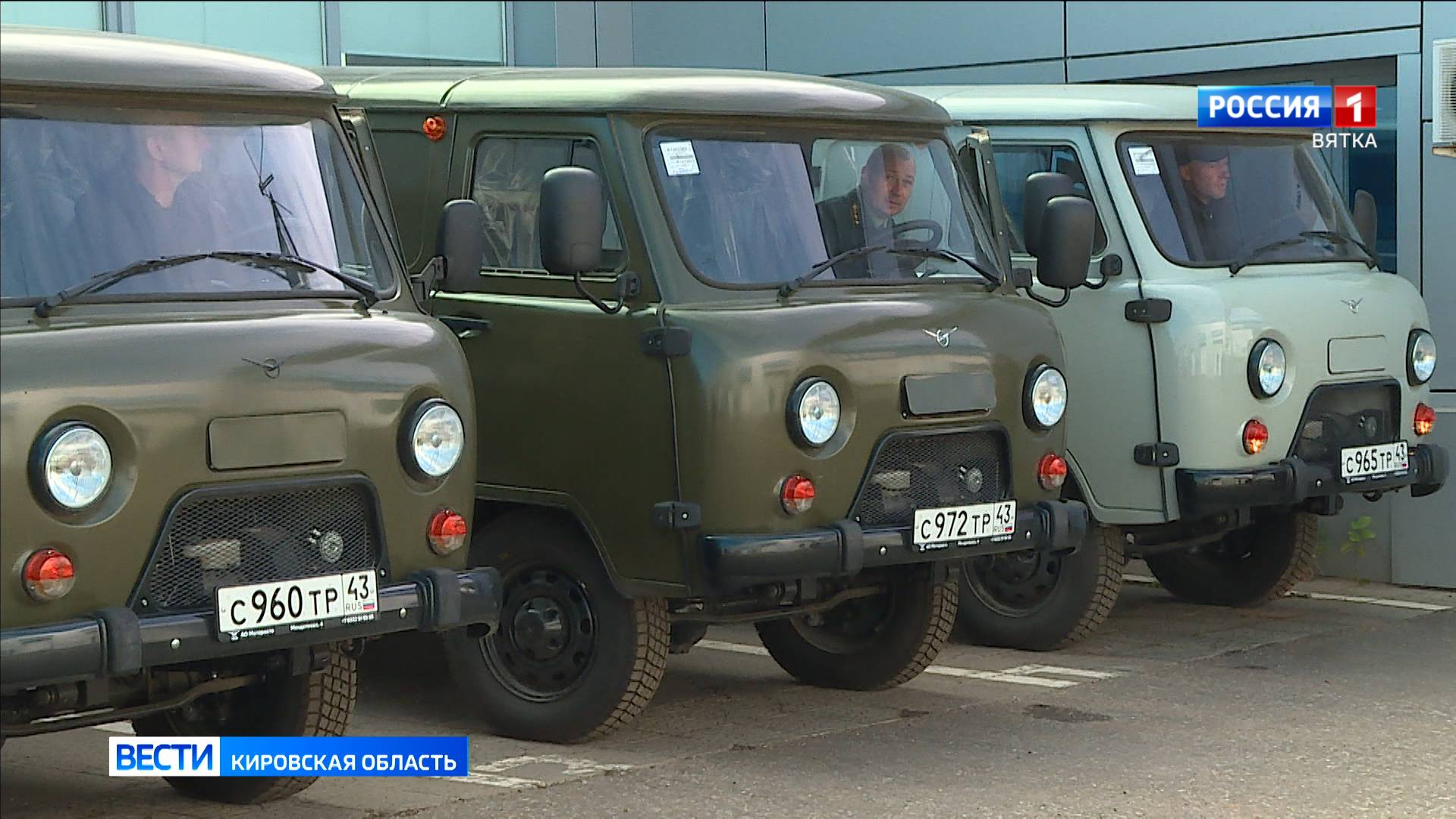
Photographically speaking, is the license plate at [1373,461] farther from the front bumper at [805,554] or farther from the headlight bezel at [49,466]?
the headlight bezel at [49,466]

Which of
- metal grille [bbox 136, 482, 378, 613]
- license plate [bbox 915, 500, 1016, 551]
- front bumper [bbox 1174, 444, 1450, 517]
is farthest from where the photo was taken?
front bumper [bbox 1174, 444, 1450, 517]

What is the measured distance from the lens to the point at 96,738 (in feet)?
26.7

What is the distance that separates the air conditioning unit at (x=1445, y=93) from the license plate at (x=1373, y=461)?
2050mm

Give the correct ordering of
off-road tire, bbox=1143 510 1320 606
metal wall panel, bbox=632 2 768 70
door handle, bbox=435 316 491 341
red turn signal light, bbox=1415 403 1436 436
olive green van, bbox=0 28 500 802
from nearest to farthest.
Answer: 1. olive green van, bbox=0 28 500 802
2. door handle, bbox=435 316 491 341
3. red turn signal light, bbox=1415 403 1436 436
4. off-road tire, bbox=1143 510 1320 606
5. metal wall panel, bbox=632 2 768 70

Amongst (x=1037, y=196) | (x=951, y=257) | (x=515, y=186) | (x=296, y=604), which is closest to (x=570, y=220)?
(x=515, y=186)

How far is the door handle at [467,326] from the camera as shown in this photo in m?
8.21

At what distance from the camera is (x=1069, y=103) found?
10.0 m

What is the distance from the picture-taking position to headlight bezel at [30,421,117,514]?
5.70 m

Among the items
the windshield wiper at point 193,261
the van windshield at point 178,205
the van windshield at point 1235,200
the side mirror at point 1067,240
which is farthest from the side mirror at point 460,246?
the van windshield at point 1235,200

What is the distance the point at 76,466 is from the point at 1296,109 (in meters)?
7.29

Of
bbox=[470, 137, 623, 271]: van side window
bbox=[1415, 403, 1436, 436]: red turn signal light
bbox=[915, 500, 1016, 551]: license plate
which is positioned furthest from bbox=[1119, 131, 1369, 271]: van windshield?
bbox=[470, 137, 623, 271]: van side window

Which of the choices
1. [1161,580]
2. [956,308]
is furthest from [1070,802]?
[1161,580]

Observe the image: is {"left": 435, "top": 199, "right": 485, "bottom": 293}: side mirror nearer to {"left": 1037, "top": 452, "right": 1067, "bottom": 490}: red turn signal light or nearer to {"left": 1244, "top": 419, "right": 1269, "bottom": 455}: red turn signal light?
{"left": 1037, "top": 452, "right": 1067, "bottom": 490}: red turn signal light

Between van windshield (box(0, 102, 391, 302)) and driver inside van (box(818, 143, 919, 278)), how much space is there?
1.77 meters
